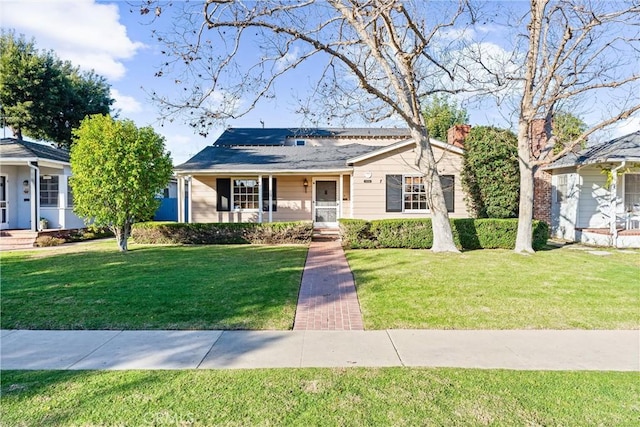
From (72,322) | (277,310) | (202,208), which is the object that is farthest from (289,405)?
(202,208)

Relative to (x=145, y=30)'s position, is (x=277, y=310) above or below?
below

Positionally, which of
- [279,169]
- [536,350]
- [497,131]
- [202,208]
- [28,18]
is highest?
[28,18]

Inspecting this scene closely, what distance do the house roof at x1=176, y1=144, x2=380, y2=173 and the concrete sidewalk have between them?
10.9 metres

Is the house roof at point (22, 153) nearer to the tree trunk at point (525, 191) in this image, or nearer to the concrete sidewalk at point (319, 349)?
the concrete sidewalk at point (319, 349)

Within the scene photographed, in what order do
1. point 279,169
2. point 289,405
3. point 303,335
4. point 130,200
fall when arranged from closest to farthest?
point 289,405 → point 303,335 → point 130,200 → point 279,169

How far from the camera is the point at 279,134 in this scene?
25.6m

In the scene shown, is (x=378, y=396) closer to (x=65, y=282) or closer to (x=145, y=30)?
(x=65, y=282)

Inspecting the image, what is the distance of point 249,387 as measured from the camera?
3434 millimetres

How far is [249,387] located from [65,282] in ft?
20.1

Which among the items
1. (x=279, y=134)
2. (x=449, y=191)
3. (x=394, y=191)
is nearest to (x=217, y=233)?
(x=394, y=191)

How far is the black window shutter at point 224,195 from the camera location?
54.3 ft

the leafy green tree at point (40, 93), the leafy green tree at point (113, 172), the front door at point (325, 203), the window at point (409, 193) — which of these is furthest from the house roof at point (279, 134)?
the leafy green tree at point (113, 172)

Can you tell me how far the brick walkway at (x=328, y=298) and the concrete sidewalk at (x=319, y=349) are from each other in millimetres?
395

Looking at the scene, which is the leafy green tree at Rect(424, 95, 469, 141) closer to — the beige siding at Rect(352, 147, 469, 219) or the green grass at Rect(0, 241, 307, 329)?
the beige siding at Rect(352, 147, 469, 219)
